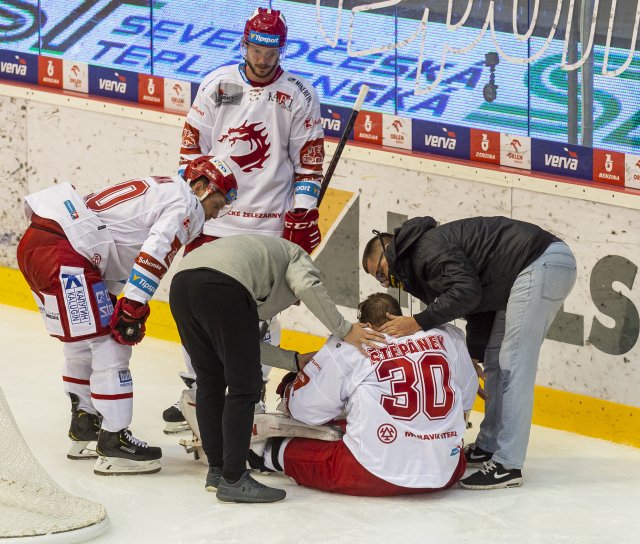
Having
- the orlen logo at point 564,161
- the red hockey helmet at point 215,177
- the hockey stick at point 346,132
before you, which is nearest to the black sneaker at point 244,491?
the red hockey helmet at point 215,177

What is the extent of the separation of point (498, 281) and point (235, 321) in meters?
0.97

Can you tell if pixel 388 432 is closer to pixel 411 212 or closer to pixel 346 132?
pixel 346 132

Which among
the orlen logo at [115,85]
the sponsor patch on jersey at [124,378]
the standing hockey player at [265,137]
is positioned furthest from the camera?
the orlen logo at [115,85]

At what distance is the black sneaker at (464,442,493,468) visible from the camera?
16.6 ft

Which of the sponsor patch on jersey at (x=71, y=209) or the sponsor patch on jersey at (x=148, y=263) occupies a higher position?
the sponsor patch on jersey at (x=71, y=209)

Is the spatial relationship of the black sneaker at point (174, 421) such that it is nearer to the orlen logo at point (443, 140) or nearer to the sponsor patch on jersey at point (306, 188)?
the sponsor patch on jersey at point (306, 188)

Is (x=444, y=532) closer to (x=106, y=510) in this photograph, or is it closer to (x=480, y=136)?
(x=106, y=510)

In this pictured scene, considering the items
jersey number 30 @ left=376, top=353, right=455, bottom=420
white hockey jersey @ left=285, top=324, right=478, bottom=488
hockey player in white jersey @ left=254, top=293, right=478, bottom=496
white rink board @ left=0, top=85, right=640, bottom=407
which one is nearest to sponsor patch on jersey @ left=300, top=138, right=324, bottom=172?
white rink board @ left=0, top=85, right=640, bottom=407

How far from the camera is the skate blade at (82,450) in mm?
5137

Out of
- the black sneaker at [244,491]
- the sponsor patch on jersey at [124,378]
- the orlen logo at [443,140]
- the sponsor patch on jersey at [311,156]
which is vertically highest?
the sponsor patch on jersey at [311,156]

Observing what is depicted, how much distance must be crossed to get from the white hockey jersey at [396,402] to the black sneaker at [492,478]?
0.50 feet

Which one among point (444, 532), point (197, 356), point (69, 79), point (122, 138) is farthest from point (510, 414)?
point (69, 79)

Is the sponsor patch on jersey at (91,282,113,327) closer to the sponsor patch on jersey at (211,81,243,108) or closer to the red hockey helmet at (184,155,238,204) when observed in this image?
the red hockey helmet at (184,155,238,204)

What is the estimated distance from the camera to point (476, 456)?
5086 millimetres
